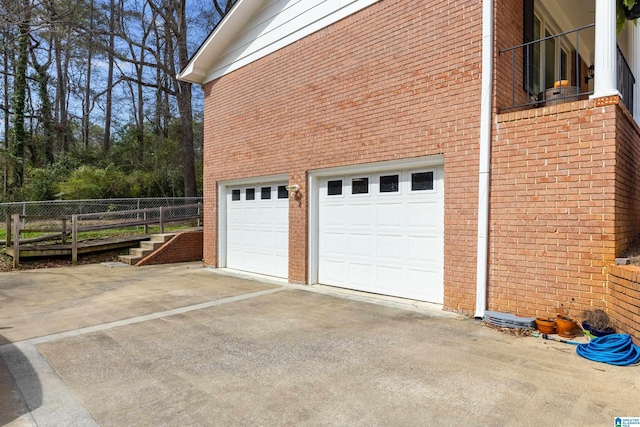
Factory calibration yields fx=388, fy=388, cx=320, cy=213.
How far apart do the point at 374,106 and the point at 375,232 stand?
226 centimetres

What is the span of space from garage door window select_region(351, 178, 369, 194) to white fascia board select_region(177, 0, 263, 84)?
5206mm

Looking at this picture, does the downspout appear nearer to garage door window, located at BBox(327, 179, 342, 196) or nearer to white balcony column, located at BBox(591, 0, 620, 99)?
white balcony column, located at BBox(591, 0, 620, 99)

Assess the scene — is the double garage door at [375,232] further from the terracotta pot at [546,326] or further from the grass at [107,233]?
the grass at [107,233]

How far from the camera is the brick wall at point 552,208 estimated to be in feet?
15.2

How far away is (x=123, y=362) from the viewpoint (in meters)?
4.09

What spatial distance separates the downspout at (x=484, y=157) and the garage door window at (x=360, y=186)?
2.26 m

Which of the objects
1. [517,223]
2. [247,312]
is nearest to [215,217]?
[247,312]

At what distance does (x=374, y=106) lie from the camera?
689cm

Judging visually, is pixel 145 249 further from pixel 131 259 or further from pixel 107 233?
pixel 107 233

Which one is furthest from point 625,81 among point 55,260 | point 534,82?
point 55,260

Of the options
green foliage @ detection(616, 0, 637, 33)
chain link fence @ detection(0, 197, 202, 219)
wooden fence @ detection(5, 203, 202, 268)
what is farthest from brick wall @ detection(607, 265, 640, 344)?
chain link fence @ detection(0, 197, 202, 219)

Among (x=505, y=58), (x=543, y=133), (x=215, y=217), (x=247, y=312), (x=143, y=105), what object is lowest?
(x=247, y=312)

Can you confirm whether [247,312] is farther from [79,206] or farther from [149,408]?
[79,206]

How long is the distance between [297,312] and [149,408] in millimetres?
3120
